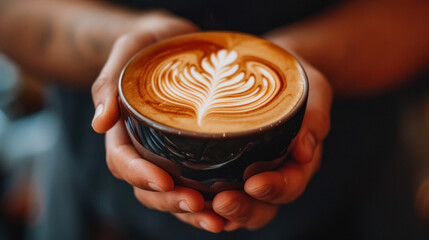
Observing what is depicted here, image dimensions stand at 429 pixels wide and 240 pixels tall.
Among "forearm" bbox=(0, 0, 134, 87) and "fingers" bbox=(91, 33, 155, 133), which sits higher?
"fingers" bbox=(91, 33, 155, 133)

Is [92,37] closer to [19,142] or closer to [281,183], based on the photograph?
[281,183]

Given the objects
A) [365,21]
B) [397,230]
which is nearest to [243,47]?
[365,21]

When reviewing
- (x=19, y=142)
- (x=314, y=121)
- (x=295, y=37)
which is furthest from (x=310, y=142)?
(x=19, y=142)

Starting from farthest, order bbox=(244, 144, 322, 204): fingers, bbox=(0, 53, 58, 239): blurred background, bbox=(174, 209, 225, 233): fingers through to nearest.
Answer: bbox=(0, 53, 58, 239): blurred background, bbox=(174, 209, 225, 233): fingers, bbox=(244, 144, 322, 204): fingers

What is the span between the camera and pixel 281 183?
2.67 feet

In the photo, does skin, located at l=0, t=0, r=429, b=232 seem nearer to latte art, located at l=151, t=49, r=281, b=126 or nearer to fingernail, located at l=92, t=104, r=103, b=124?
latte art, located at l=151, t=49, r=281, b=126

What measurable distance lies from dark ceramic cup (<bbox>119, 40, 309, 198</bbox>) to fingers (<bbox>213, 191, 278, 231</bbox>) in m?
0.02

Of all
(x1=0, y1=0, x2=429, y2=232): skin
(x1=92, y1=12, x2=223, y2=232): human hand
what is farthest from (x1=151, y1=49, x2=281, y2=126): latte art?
(x1=0, y1=0, x2=429, y2=232): skin

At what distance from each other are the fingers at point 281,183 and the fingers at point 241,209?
1.2 inches

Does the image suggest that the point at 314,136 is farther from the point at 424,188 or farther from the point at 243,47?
the point at 424,188

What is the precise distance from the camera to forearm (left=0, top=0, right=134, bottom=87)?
4.44ft

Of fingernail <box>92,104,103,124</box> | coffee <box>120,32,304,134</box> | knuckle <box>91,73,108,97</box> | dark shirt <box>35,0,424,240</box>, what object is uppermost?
coffee <box>120,32,304,134</box>

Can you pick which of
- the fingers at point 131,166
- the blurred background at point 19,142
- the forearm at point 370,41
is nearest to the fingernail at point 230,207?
the fingers at point 131,166

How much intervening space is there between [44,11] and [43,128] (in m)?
1.18
